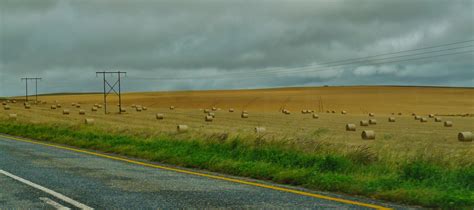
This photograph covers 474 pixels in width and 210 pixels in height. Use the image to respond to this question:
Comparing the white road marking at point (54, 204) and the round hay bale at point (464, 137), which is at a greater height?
the white road marking at point (54, 204)

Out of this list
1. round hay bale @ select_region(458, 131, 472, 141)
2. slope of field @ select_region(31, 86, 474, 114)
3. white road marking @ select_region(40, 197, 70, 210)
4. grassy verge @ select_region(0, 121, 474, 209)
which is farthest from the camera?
slope of field @ select_region(31, 86, 474, 114)

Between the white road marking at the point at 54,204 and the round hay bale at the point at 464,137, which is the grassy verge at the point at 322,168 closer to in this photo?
the white road marking at the point at 54,204

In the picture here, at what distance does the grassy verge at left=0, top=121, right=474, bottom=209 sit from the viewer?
941 cm

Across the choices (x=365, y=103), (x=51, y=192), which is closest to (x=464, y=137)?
(x=51, y=192)

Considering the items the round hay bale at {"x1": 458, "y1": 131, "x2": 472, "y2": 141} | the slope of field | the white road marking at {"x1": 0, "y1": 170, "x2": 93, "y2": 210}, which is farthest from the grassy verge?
the slope of field

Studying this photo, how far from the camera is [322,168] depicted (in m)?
12.6

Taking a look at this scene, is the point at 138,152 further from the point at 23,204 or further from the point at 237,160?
the point at 23,204

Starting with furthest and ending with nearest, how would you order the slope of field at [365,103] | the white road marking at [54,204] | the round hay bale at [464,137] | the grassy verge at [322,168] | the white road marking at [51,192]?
1. the slope of field at [365,103]
2. the round hay bale at [464,137]
3. the grassy verge at [322,168]
4. the white road marking at [51,192]
5. the white road marking at [54,204]

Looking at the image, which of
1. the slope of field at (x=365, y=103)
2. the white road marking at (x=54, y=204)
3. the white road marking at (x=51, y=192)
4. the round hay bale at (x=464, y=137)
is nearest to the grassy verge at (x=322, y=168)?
the white road marking at (x=51, y=192)

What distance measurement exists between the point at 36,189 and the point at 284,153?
6.83 metres

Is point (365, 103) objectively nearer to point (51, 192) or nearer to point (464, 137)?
point (464, 137)

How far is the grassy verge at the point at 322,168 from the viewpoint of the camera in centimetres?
941

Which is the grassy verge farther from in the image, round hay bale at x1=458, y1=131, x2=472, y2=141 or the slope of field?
the slope of field

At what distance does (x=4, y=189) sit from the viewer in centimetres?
1020
